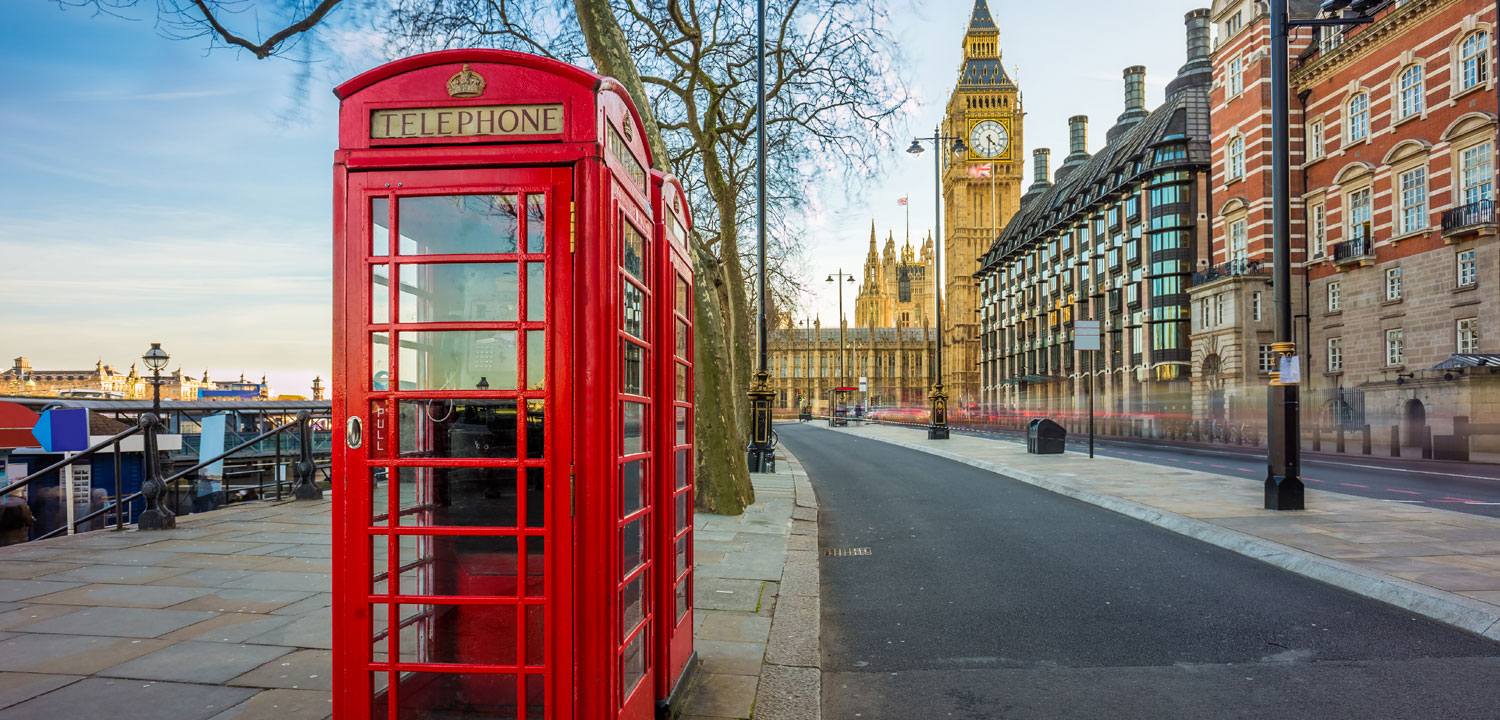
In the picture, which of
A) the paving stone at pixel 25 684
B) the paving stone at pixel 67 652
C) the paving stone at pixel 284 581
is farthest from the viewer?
the paving stone at pixel 284 581

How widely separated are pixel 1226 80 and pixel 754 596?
158 feet

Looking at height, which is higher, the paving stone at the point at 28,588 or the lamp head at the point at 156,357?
the lamp head at the point at 156,357

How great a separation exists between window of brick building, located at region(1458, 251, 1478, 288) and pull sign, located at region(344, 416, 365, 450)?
35.9 meters

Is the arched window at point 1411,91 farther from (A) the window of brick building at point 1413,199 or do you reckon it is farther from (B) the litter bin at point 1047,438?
(B) the litter bin at point 1047,438

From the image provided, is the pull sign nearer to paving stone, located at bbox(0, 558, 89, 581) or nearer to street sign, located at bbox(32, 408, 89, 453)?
paving stone, located at bbox(0, 558, 89, 581)

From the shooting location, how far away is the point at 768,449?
64.1 feet

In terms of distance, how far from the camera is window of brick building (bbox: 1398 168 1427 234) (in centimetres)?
3186

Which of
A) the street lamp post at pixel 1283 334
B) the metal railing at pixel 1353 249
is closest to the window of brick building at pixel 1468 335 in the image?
the metal railing at pixel 1353 249

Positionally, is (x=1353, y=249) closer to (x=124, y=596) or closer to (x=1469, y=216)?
(x=1469, y=216)

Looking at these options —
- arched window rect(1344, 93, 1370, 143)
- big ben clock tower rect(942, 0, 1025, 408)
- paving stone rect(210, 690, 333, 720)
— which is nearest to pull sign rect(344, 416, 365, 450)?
paving stone rect(210, 690, 333, 720)

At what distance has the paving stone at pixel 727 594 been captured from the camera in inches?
249

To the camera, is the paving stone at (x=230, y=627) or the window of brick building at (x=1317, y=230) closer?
the paving stone at (x=230, y=627)

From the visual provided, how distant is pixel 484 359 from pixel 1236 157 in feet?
163

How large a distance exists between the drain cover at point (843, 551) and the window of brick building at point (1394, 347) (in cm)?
3209
